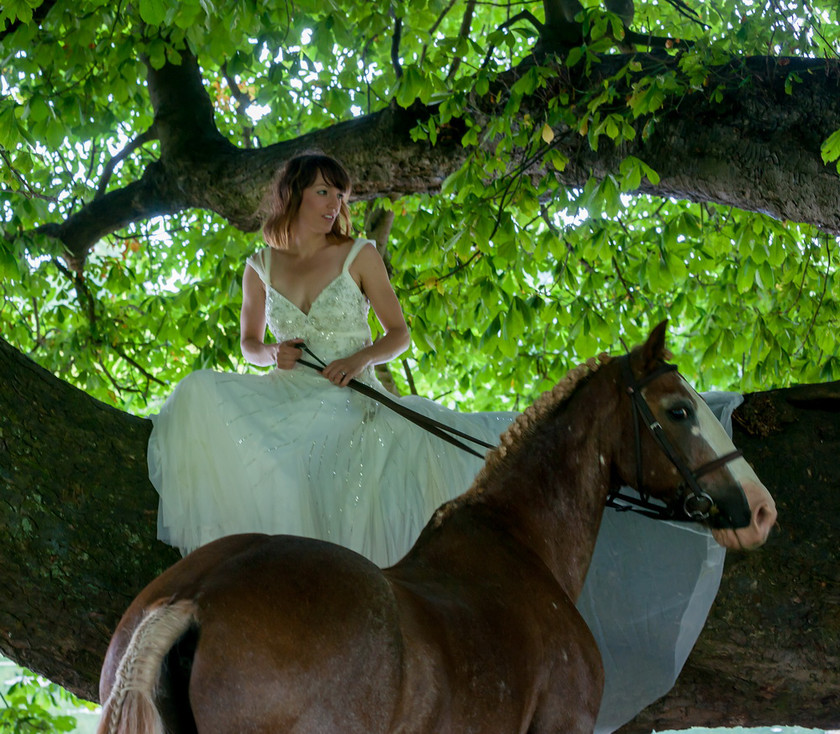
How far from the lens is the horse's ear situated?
316cm

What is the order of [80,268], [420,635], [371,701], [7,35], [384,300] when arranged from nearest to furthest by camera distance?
Answer: [371,701], [420,635], [384,300], [7,35], [80,268]

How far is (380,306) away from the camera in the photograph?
13.6 feet

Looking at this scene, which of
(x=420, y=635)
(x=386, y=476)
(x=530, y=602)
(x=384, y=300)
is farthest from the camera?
(x=384, y=300)

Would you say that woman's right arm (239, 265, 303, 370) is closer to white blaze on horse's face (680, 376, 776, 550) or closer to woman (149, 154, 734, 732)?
woman (149, 154, 734, 732)

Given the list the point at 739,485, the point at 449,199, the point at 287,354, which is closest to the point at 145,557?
the point at 287,354

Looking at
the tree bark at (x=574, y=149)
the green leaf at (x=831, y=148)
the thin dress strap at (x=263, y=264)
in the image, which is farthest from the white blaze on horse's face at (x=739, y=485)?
the thin dress strap at (x=263, y=264)

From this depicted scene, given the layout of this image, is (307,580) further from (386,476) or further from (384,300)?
(384,300)

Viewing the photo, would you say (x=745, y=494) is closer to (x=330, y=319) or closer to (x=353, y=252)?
(x=330, y=319)

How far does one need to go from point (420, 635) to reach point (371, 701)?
224 mm

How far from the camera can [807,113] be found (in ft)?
13.9

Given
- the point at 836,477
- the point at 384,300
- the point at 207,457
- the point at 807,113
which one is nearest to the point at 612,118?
the point at 807,113

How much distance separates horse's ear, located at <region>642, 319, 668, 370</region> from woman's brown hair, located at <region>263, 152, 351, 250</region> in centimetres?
160

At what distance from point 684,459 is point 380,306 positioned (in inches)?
63.2

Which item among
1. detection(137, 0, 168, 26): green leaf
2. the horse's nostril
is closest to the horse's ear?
the horse's nostril
